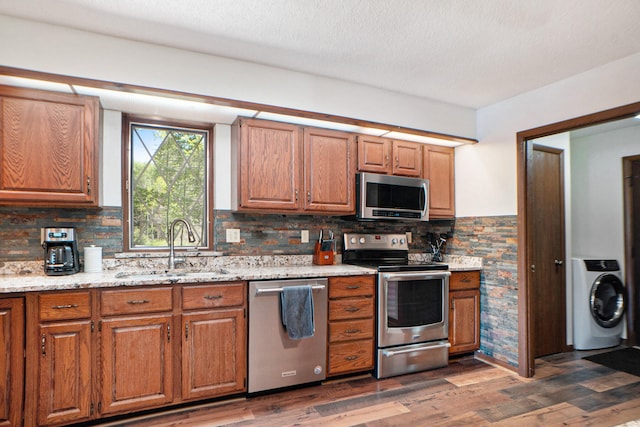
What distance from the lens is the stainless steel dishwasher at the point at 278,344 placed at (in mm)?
2545

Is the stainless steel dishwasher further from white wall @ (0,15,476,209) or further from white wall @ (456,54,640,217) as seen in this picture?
white wall @ (456,54,640,217)

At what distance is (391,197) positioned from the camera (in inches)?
132

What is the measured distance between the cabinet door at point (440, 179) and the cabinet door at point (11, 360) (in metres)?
3.30

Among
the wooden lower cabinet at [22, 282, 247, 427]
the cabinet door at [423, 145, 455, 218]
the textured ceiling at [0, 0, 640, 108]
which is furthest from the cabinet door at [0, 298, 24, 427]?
the cabinet door at [423, 145, 455, 218]

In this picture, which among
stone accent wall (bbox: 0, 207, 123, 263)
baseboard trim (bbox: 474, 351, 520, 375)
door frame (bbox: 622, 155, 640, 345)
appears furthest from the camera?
door frame (bbox: 622, 155, 640, 345)

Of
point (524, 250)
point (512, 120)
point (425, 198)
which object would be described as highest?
point (512, 120)

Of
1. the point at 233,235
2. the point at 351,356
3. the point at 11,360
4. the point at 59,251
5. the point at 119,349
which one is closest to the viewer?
the point at 11,360

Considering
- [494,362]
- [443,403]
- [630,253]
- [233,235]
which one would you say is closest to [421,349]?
[443,403]

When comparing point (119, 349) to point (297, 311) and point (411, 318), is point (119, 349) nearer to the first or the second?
point (297, 311)

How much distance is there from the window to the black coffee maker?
0.42 metres

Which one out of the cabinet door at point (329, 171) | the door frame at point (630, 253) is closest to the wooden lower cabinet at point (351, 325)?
the cabinet door at point (329, 171)

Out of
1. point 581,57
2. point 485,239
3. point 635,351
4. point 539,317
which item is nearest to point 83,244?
point 485,239

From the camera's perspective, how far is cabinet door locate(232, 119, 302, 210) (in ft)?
9.26

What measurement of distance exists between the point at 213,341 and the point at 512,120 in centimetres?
312
